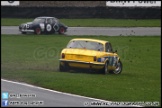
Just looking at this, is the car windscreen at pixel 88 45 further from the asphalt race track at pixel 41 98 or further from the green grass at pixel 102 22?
the green grass at pixel 102 22

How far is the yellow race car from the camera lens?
1633 centimetres

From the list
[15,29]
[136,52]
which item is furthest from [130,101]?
[15,29]

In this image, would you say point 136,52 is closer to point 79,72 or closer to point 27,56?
point 27,56

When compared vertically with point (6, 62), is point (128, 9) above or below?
above

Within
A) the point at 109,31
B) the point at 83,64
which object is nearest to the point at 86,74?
the point at 83,64

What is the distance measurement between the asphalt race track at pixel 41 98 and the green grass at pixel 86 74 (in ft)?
2.13

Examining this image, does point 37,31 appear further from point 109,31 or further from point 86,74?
point 86,74

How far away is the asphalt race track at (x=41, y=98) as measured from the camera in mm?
10273

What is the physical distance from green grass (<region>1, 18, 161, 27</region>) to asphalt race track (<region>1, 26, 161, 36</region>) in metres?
2.28

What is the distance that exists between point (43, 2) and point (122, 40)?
20912 millimetres

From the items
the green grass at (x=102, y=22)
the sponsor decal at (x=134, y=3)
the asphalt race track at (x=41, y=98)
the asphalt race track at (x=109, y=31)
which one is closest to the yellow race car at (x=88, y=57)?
the asphalt race track at (x=41, y=98)

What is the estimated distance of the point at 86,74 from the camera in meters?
16.4

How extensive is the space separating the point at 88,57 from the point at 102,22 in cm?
2696

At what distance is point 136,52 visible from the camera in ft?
84.4
